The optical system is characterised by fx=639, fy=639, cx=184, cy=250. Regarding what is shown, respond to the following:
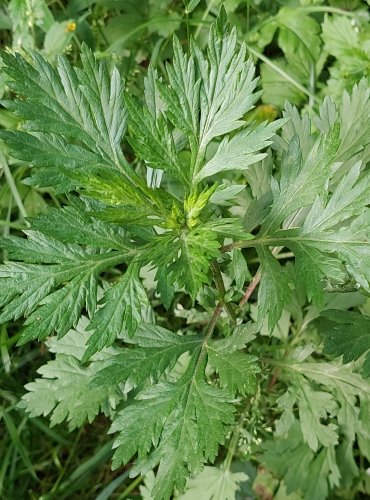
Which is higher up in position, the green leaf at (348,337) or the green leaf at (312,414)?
the green leaf at (348,337)

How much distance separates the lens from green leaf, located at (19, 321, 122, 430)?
6.65 feet

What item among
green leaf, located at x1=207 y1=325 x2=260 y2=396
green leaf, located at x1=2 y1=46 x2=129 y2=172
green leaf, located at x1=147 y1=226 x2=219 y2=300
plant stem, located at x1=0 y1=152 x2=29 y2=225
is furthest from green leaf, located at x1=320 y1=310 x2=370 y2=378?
plant stem, located at x1=0 y1=152 x2=29 y2=225

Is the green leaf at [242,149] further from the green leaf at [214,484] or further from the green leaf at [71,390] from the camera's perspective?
the green leaf at [214,484]

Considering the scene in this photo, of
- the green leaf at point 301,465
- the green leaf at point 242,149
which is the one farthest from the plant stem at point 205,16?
the green leaf at point 301,465

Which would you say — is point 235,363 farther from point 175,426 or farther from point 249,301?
point 249,301

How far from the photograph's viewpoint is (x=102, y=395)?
203 cm

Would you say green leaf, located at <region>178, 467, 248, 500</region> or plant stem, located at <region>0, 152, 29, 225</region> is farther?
plant stem, located at <region>0, 152, 29, 225</region>

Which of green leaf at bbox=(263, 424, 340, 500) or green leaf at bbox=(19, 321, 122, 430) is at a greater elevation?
green leaf at bbox=(19, 321, 122, 430)

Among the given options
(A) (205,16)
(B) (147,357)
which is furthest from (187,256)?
(A) (205,16)

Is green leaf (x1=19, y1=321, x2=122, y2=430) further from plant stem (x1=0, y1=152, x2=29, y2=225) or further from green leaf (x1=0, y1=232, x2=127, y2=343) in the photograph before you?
plant stem (x1=0, y1=152, x2=29, y2=225)

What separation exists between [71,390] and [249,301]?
896 millimetres

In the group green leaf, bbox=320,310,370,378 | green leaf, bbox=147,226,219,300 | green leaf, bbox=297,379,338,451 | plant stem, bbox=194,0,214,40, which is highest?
plant stem, bbox=194,0,214,40

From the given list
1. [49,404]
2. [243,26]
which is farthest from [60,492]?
[243,26]

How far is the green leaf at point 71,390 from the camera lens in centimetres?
203
